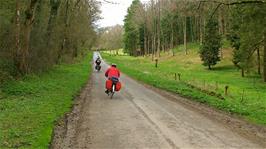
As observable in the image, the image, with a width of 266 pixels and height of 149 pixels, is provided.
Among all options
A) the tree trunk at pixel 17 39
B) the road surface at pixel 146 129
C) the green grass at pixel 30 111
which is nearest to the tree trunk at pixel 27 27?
the tree trunk at pixel 17 39

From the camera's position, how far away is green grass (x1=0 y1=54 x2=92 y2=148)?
10.1 m

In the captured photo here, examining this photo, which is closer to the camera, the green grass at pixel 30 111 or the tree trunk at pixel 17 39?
the green grass at pixel 30 111

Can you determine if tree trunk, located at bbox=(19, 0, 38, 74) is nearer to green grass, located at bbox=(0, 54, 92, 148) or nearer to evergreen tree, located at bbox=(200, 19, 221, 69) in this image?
green grass, located at bbox=(0, 54, 92, 148)

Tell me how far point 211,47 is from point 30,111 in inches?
1927

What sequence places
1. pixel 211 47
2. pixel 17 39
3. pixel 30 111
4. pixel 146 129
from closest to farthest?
pixel 146 129 → pixel 30 111 → pixel 17 39 → pixel 211 47

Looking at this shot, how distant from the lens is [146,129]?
37.9 ft

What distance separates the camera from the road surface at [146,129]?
9907 millimetres

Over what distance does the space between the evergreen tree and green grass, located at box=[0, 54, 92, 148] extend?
4027 centimetres

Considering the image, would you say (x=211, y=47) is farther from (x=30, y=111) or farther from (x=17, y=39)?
(x=30, y=111)

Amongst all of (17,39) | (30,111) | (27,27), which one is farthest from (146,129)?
(27,27)

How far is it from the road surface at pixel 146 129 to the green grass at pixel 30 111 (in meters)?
0.73

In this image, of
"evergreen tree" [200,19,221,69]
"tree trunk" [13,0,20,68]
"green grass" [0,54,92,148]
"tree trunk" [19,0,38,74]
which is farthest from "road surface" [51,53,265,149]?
"evergreen tree" [200,19,221,69]

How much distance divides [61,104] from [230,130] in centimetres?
784

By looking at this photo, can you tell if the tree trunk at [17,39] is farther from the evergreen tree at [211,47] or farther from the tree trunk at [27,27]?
the evergreen tree at [211,47]
